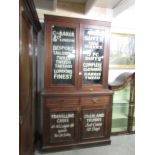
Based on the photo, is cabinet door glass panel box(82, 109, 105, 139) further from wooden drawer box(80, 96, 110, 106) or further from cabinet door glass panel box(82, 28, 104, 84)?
cabinet door glass panel box(82, 28, 104, 84)

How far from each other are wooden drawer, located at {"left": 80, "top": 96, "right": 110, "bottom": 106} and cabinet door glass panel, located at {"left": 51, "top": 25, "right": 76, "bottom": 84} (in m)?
0.34

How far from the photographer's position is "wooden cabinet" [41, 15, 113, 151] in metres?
2.38

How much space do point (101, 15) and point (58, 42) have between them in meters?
1.10

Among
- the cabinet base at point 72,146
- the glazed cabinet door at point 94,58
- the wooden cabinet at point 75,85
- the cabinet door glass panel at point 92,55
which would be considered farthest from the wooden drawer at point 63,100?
the cabinet base at point 72,146

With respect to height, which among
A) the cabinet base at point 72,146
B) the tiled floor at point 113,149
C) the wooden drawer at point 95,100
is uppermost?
the wooden drawer at point 95,100

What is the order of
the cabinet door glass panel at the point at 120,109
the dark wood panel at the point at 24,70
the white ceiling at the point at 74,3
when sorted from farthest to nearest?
the cabinet door glass panel at the point at 120,109 → the white ceiling at the point at 74,3 → the dark wood panel at the point at 24,70

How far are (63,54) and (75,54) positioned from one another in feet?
0.61

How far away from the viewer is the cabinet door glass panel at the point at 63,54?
2420 mm

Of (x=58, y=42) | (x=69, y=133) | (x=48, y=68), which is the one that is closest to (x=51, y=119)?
(x=69, y=133)

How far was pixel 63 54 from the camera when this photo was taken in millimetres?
2469

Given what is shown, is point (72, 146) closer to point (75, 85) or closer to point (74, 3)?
point (75, 85)

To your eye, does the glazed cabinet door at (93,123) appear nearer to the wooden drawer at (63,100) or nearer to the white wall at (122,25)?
the wooden drawer at (63,100)
